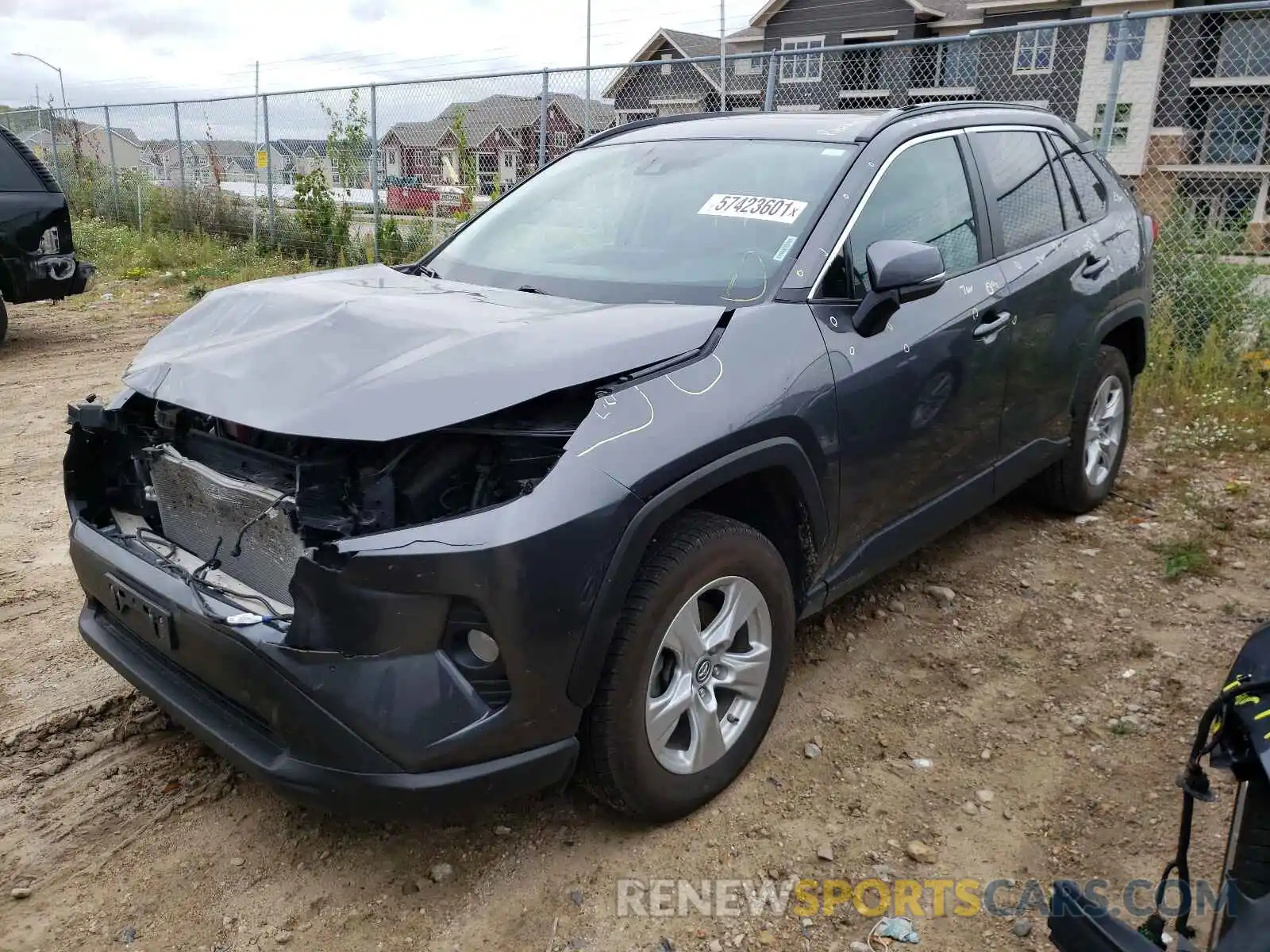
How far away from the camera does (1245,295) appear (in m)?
7.18

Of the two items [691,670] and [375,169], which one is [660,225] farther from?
[375,169]

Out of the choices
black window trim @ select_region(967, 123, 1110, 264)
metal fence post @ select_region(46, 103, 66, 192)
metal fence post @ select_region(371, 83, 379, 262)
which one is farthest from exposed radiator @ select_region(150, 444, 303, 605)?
metal fence post @ select_region(46, 103, 66, 192)

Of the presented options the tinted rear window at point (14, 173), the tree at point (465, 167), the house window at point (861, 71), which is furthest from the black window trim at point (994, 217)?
the house window at point (861, 71)

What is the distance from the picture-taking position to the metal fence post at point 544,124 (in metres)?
10.8

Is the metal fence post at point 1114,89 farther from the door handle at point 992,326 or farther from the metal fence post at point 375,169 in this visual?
the metal fence post at point 375,169

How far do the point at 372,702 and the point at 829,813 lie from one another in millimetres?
1376

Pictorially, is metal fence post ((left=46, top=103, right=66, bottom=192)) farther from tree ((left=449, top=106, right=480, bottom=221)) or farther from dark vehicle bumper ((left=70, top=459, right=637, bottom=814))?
dark vehicle bumper ((left=70, top=459, right=637, bottom=814))

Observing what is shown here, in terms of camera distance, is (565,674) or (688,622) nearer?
(565,674)

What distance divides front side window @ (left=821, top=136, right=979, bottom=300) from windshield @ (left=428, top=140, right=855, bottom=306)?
160mm

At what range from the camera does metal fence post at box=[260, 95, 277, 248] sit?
1351 centimetres

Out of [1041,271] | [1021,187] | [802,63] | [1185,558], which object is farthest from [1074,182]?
[802,63]

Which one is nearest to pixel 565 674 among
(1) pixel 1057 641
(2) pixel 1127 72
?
(1) pixel 1057 641

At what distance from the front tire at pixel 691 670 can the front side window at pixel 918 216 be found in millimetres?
918

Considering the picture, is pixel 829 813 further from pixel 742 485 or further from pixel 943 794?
pixel 742 485
